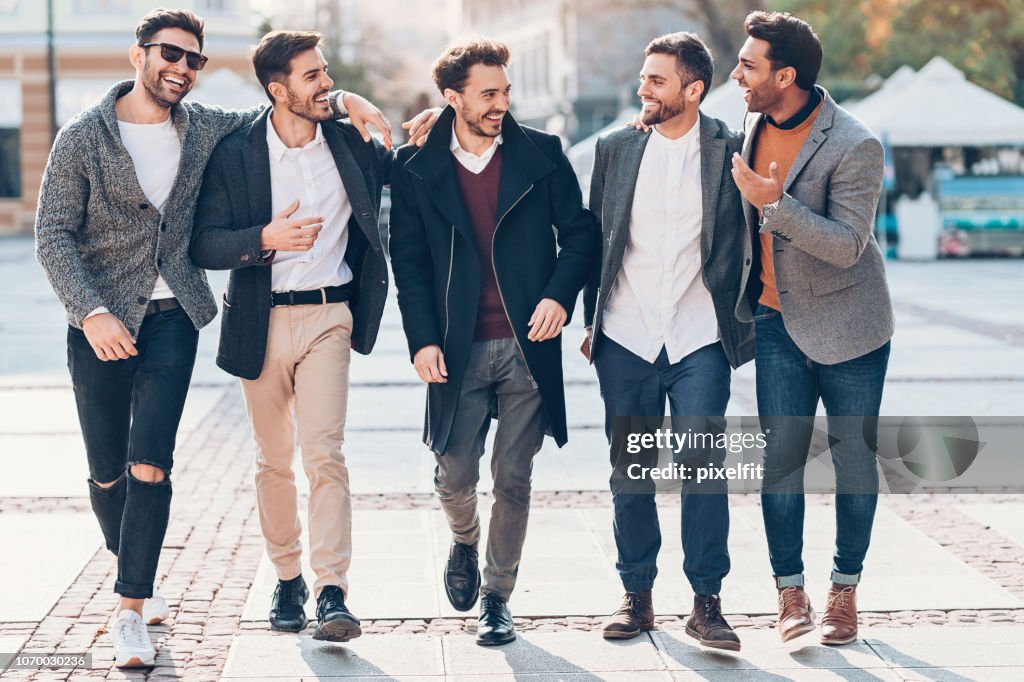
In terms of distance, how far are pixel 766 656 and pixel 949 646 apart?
597mm

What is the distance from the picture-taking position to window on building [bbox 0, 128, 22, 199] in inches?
1300

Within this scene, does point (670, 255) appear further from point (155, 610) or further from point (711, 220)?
point (155, 610)

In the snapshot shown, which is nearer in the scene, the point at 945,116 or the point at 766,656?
the point at 766,656

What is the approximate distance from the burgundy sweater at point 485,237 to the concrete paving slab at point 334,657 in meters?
1.03

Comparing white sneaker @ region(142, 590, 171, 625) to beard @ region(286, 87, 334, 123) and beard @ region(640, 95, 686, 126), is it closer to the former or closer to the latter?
beard @ region(286, 87, 334, 123)

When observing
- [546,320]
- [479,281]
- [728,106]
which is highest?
[728,106]

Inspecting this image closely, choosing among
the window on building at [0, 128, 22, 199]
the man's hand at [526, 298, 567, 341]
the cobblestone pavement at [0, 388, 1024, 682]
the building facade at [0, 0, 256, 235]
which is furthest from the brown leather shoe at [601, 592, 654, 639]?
the window on building at [0, 128, 22, 199]

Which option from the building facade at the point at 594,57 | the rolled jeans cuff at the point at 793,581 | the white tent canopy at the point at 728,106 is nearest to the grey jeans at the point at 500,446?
the rolled jeans cuff at the point at 793,581

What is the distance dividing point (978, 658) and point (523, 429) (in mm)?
1603

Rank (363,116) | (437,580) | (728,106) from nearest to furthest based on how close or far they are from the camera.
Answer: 1. (363,116)
2. (437,580)
3. (728,106)

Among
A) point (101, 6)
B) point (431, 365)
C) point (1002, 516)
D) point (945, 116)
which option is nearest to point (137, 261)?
point (431, 365)

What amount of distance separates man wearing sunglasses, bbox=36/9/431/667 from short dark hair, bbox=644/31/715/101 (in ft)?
3.13

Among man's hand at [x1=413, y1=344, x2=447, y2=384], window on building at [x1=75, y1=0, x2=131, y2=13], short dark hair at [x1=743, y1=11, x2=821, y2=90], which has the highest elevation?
window on building at [x1=75, y1=0, x2=131, y2=13]

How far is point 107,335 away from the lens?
14.6ft
